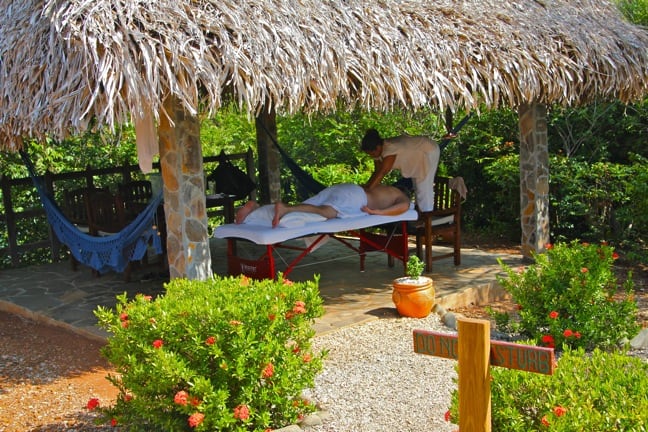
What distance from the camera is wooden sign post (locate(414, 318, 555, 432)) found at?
2.00 m

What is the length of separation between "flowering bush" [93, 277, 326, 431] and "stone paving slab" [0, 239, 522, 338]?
165 cm

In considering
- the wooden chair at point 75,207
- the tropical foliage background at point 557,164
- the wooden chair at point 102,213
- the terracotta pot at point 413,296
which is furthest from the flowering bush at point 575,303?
the wooden chair at point 75,207

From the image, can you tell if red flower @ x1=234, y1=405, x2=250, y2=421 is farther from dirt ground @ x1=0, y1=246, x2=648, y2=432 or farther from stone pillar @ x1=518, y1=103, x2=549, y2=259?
stone pillar @ x1=518, y1=103, x2=549, y2=259

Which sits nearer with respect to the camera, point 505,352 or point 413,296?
point 505,352

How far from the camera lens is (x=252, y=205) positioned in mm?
5504

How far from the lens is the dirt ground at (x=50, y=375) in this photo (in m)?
3.43

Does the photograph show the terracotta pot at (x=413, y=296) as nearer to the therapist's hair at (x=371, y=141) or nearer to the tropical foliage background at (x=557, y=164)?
the therapist's hair at (x=371, y=141)

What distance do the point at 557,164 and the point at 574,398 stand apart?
5.62 meters

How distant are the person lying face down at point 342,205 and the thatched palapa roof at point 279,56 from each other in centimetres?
90

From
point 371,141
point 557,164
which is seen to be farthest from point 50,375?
point 557,164

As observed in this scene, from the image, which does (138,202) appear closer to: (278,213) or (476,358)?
(278,213)

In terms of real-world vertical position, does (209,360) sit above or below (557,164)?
below

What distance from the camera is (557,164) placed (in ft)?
24.9

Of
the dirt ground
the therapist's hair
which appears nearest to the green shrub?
the dirt ground
